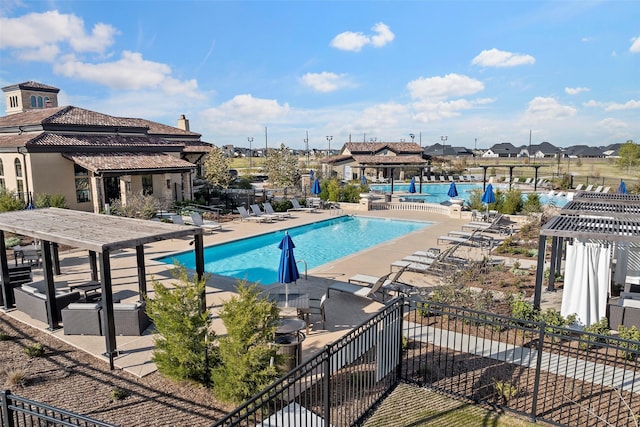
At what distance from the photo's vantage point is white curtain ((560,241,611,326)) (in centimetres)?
838

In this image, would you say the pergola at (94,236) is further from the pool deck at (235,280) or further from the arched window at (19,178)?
the arched window at (19,178)

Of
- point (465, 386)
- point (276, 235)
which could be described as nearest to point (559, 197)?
point (276, 235)

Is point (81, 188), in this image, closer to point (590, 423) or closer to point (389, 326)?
point (389, 326)

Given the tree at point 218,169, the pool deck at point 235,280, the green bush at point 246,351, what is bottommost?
the pool deck at point 235,280

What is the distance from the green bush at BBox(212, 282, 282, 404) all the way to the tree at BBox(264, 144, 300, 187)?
25923 millimetres

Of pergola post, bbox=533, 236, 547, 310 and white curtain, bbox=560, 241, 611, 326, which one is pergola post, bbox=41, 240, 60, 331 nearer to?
pergola post, bbox=533, 236, 547, 310

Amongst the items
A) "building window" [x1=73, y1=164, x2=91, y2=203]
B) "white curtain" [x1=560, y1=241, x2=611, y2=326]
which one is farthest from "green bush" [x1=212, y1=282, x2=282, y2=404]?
"building window" [x1=73, y1=164, x2=91, y2=203]

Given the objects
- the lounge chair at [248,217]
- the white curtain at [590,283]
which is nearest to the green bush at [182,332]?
the white curtain at [590,283]

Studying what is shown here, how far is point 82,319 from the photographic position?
8.28m

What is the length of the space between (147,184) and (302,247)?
517 inches

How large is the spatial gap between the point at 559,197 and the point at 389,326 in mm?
35364

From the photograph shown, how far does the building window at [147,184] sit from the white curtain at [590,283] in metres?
23.9

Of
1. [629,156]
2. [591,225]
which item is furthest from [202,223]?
[629,156]

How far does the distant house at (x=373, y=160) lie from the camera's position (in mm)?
52253
